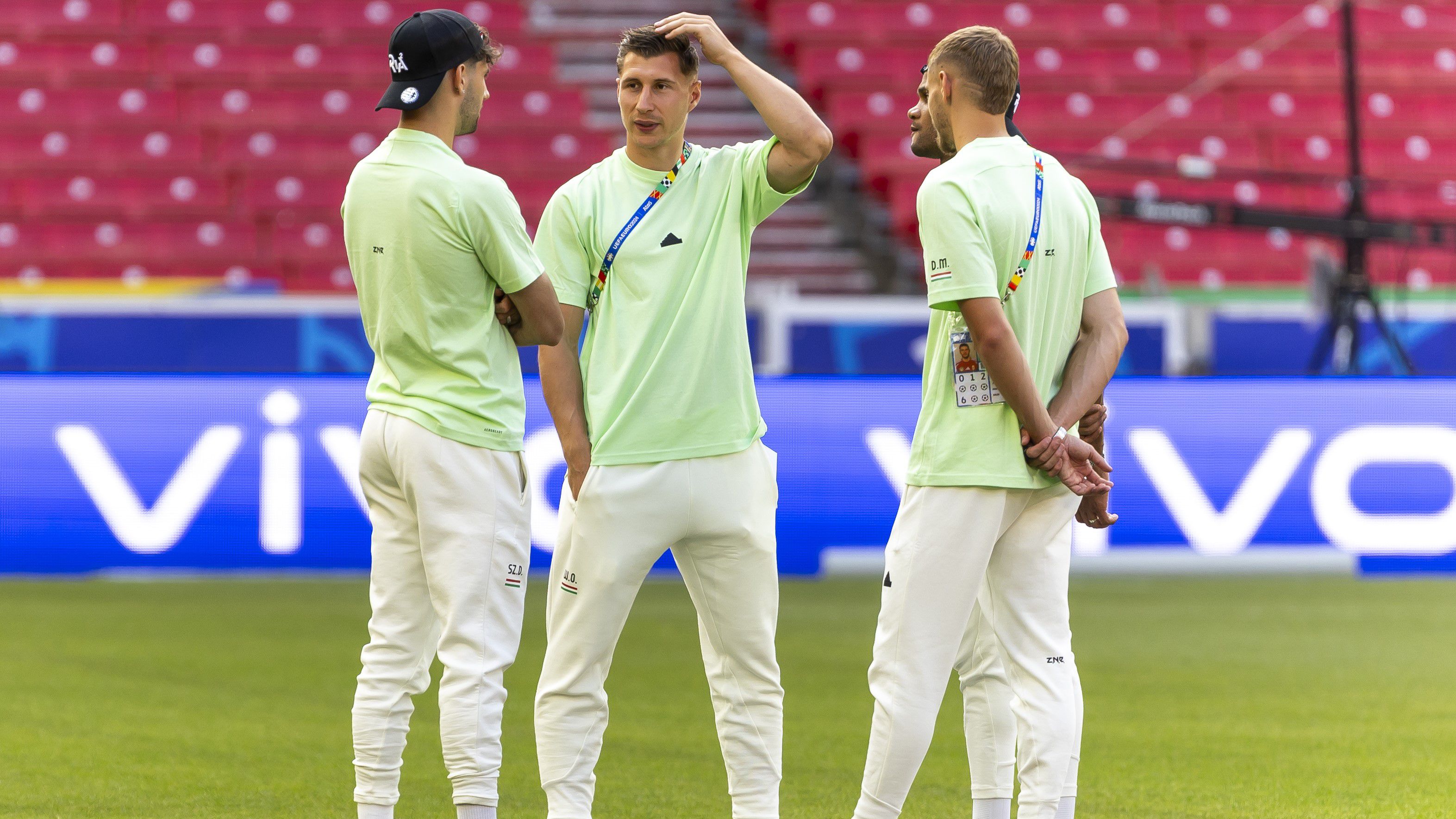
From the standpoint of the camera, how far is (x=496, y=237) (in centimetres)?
333

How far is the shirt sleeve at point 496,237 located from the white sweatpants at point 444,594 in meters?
0.37

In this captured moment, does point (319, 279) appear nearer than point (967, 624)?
No

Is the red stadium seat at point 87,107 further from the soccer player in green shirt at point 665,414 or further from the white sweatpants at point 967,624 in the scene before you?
the white sweatpants at point 967,624

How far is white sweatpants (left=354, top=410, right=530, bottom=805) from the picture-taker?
3.36 m

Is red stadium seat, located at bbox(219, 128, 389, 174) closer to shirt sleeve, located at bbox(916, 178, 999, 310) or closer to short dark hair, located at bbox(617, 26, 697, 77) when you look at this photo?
short dark hair, located at bbox(617, 26, 697, 77)

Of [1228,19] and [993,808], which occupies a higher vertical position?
[1228,19]

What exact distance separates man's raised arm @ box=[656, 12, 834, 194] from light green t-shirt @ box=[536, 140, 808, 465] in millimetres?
73

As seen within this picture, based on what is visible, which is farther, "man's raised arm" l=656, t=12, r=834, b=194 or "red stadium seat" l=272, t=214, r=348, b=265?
"red stadium seat" l=272, t=214, r=348, b=265

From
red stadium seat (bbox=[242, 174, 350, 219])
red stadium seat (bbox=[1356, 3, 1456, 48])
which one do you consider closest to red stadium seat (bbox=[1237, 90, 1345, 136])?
red stadium seat (bbox=[1356, 3, 1456, 48])

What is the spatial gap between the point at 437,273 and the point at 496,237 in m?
0.15

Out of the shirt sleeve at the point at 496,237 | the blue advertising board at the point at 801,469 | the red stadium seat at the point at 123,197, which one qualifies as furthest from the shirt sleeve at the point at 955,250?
the red stadium seat at the point at 123,197

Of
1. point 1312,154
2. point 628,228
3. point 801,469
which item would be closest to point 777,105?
point 628,228

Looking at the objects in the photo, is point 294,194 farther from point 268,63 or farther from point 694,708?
point 694,708

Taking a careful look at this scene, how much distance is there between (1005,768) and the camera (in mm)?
3408
